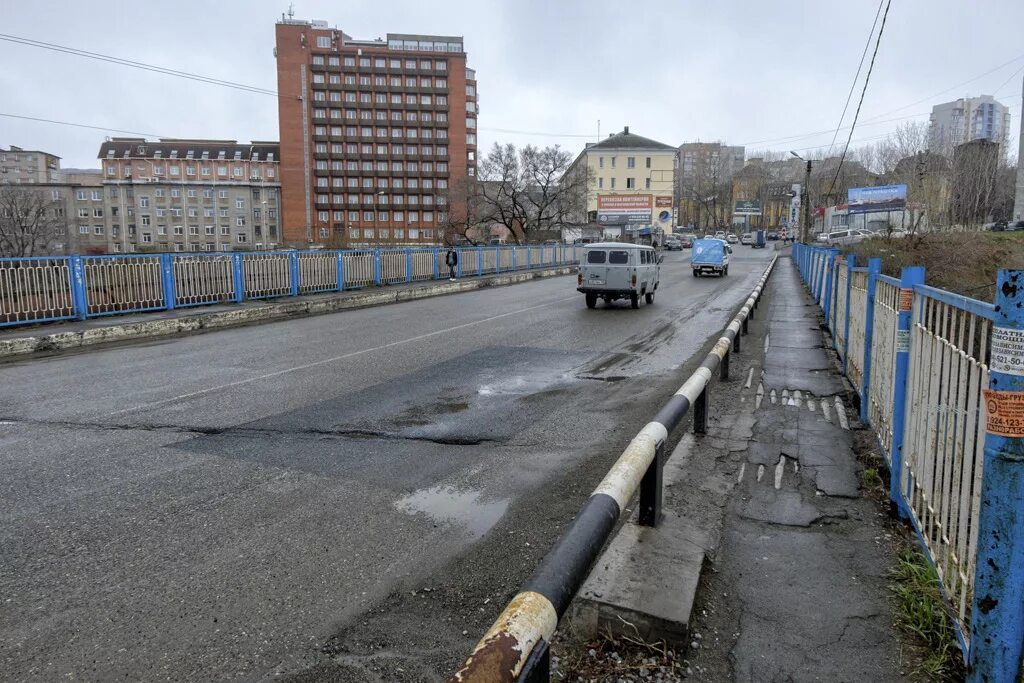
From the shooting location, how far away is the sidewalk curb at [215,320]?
12.9m

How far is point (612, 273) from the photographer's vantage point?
19438mm

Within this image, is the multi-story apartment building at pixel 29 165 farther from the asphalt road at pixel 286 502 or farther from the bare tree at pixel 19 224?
the asphalt road at pixel 286 502

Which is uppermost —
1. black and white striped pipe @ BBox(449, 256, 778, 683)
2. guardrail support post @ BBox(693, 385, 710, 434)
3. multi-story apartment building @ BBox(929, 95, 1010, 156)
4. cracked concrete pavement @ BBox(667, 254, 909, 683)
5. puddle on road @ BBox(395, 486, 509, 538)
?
multi-story apartment building @ BBox(929, 95, 1010, 156)

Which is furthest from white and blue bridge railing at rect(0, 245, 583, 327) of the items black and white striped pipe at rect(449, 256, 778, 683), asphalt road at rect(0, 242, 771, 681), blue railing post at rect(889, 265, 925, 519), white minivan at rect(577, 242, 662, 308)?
blue railing post at rect(889, 265, 925, 519)

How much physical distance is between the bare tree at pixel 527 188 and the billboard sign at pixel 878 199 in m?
28.1

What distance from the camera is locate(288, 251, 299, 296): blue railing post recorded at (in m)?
21.4

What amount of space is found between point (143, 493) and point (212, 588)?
1.74m

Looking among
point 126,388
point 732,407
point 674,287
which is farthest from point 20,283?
point 674,287

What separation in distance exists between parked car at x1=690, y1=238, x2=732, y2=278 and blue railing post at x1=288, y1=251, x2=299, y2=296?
71.6 ft

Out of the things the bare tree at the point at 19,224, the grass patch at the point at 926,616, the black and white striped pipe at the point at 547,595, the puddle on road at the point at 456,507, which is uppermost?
the bare tree at the point at 19,224

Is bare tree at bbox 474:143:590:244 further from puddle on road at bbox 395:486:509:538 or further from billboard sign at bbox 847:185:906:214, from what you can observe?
puddle on road at bbox 395:486:509:538

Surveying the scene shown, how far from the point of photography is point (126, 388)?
28.9ft

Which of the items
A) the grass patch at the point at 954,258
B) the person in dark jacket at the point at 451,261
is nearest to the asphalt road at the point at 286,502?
the grass patch at the point at 954,258

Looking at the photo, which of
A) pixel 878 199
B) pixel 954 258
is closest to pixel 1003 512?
pixel 954 258
